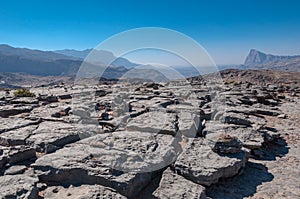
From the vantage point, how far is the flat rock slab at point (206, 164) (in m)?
6.18

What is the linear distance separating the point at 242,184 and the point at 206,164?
118 cm

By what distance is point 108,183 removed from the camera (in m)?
5.52

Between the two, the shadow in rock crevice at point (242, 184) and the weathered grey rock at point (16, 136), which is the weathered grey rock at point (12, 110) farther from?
the shadow in rock crevice at point (242, 184)

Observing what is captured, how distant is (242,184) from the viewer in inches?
265

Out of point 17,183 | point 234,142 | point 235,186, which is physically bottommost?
point 235,186

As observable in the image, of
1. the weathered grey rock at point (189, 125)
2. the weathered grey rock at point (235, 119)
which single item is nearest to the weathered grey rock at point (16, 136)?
the weathered grey rock at point (189, 125)

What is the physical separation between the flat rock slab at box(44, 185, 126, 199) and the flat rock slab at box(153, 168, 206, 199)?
3.11 feet

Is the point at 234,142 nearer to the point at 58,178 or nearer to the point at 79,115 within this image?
the point at 58,178

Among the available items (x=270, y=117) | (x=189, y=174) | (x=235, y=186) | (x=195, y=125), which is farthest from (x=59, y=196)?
(x=270, y=117)

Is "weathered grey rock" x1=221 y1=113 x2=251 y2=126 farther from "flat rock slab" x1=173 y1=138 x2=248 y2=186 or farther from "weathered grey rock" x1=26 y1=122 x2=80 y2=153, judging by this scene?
"weathered grey rock" x1=26 y1=122 x2=80 y2=153

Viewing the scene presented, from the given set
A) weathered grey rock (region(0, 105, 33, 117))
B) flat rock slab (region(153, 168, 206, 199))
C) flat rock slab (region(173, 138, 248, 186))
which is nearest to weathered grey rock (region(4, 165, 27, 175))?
flat rock slab (region(153, 168, 206, 199))

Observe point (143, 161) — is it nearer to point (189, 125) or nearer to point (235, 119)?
point (189, 125)

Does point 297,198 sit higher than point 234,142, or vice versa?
point 234,142

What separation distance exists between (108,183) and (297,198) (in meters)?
4.50
